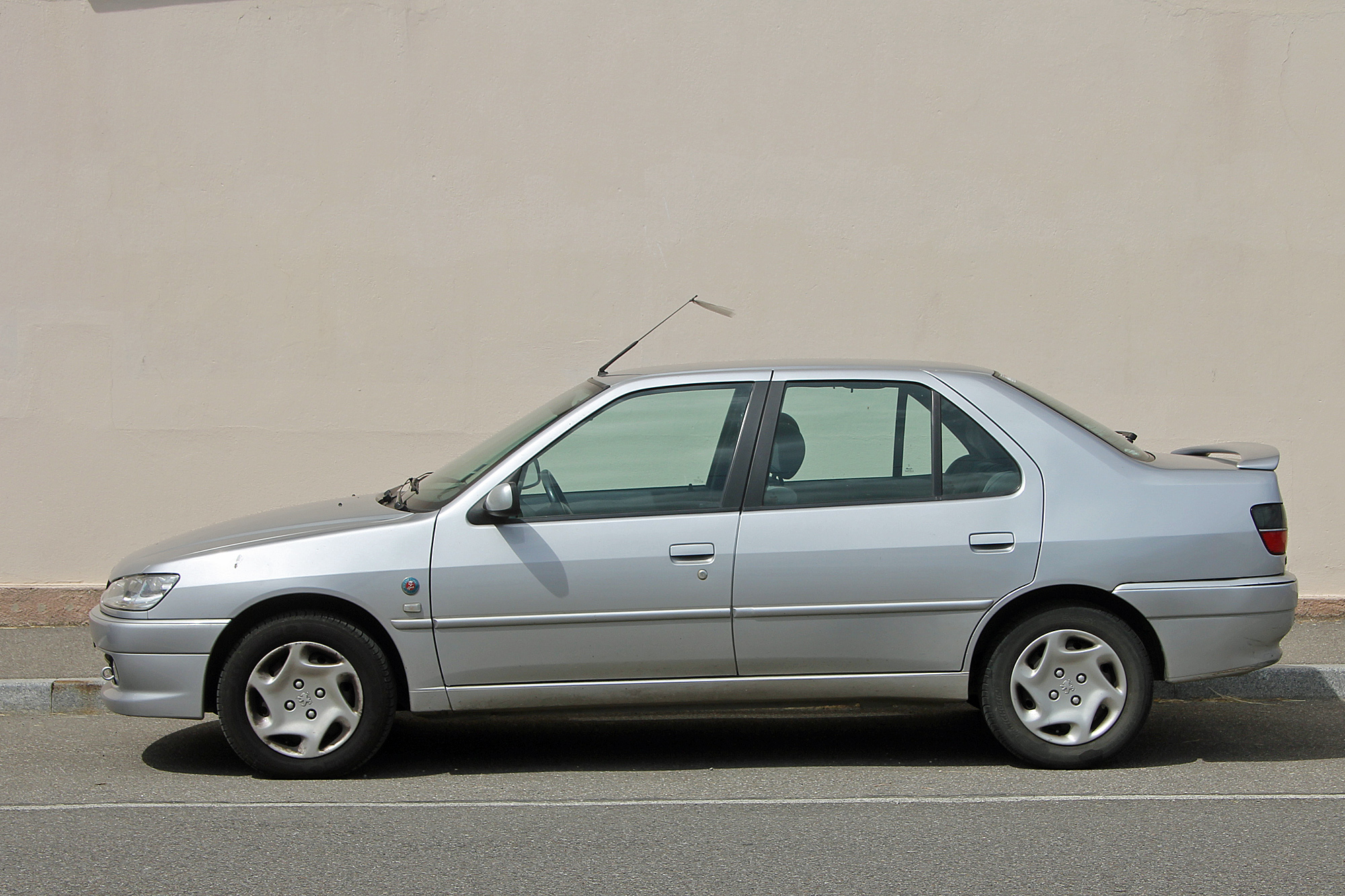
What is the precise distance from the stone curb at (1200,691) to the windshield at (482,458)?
2224mm

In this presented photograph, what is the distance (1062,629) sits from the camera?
5.00m

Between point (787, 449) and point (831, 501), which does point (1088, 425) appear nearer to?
point (831, 501)

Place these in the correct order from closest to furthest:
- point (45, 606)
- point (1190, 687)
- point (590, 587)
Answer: point (590, 587) < point (1190, 687) < point (45, 606)

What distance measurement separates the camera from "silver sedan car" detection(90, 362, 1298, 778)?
4.95 meters

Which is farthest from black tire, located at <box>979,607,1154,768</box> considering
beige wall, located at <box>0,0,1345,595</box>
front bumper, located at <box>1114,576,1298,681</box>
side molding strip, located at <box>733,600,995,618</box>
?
beige wall, located at <box>0,0,1345,595</box>

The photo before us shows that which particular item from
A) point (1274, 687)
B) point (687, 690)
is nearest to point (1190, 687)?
point (1274, 687)

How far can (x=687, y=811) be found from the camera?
15.3 feet

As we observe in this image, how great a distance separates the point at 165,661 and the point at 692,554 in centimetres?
204

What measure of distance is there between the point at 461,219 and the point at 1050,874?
18.5 ft

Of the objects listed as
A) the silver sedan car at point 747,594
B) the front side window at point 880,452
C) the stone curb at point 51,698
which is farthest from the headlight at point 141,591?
the front side window at point 880,452

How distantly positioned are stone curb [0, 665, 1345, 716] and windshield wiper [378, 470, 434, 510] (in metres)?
2.01

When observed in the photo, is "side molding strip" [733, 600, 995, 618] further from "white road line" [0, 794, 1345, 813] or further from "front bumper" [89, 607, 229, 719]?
"front bumper" [89, 607, 229, 719]

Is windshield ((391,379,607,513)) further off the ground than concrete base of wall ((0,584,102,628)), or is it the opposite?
windshield ((391,379,607,513))

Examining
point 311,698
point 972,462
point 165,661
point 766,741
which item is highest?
point 972,462
